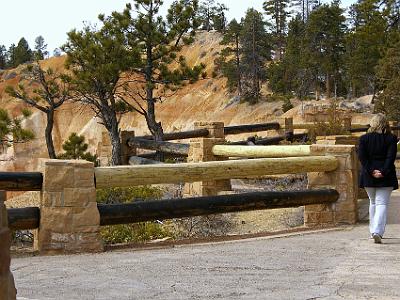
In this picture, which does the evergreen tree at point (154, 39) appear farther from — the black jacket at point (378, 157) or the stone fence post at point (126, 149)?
the black jacket at point (378, 157)

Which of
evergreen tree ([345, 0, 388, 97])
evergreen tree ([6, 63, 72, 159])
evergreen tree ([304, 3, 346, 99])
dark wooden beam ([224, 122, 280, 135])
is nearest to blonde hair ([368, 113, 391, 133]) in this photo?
dark wooden beam ([224, 122, 280, 135])

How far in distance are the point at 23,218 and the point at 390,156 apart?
4540 millimetres

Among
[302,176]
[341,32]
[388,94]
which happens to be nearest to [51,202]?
[302,176]

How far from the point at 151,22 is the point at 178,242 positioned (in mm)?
18371

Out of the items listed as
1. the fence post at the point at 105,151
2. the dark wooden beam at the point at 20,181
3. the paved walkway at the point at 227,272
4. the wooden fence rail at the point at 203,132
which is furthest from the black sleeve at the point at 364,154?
the fence post at the point at 105,151

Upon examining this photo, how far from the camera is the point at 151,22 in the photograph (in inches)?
985

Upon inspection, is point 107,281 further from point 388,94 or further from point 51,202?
point 388,94

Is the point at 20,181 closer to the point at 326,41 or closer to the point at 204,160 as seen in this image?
the point at 204,160

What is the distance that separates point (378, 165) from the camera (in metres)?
7.75

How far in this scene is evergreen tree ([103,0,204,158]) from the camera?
24.5 meters

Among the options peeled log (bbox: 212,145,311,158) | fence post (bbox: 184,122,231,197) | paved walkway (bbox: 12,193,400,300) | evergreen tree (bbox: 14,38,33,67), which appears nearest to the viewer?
paved walkway (bbox: 12,193,400,300)

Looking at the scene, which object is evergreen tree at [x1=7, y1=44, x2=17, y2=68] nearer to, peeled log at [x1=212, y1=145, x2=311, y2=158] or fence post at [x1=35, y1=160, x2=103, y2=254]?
peeled log at [x1=212, y1=145, x2=311, y2=158]

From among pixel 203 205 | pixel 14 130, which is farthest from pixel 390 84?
pixel 203 205

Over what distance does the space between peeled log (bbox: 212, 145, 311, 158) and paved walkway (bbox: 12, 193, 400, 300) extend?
8.49 ft
